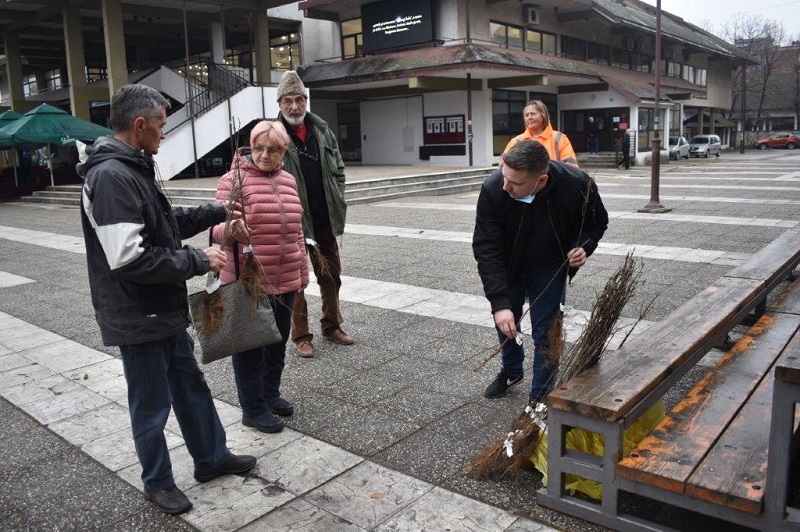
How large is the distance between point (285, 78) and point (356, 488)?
288 cm

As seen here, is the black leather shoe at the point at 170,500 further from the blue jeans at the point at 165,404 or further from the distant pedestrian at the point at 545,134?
the distant pedestrian at the point at 545,134

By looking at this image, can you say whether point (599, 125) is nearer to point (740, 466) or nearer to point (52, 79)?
point (52, 79)

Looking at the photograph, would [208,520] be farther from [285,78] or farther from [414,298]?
[414,298]

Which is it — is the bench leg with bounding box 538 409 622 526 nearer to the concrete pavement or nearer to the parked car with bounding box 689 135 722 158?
the concrete pavement

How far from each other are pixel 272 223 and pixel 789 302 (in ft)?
12.2

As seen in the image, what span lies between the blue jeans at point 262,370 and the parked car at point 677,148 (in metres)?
36.4

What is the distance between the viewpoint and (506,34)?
28.8 metres

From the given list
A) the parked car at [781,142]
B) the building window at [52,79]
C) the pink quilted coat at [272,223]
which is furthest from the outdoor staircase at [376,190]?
the parked car at [781,142]

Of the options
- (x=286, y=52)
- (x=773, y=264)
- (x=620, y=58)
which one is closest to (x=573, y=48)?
(x=620, y=58)

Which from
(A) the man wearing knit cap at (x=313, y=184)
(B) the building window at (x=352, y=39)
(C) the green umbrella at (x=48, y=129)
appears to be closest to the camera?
(A) the man wearing knit cap at (x=313, y=184)

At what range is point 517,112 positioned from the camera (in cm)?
2989

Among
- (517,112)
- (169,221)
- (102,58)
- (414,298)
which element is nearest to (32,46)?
(102,58)

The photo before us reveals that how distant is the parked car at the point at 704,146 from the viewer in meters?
39.1

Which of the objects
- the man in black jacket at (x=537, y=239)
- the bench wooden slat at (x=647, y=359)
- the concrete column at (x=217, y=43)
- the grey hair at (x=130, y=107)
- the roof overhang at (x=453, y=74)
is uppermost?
the concrete column at (x=217, y=43)
